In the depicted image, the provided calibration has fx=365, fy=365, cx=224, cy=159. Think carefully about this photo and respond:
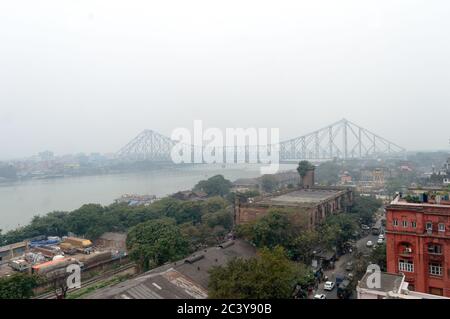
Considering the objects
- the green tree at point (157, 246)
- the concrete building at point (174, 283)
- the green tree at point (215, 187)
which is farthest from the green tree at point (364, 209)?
the green tree at point (215, 187)

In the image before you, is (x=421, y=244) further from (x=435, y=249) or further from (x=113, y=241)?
(x=113, y=241)

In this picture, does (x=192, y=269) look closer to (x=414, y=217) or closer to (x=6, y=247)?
(x=414, y=217)

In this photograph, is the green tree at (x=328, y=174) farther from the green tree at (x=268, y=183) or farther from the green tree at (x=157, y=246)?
the green tree at (x=157, y=246)

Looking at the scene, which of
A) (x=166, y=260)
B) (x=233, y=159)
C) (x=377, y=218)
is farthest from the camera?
(x=233, y=159)

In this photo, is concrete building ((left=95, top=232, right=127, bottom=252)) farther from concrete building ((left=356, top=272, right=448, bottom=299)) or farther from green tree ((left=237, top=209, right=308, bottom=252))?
concrete building ((left=356, top=272, right=448, bottom=299))

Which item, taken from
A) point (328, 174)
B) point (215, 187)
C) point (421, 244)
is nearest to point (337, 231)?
point (421, 244)
